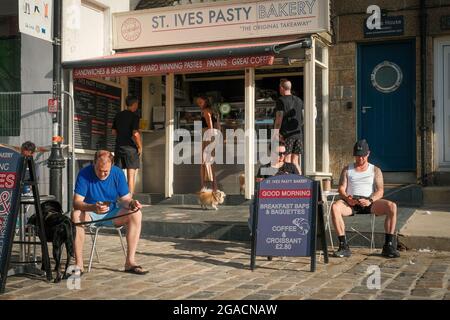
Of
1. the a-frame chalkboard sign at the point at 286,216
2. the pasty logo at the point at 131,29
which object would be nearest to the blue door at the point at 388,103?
the pasty logo at the point at 131,29

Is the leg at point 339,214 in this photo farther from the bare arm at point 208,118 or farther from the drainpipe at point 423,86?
the bare arm at point 208,118

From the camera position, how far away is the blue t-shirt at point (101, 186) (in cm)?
622

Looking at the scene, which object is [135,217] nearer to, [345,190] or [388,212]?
[345,190]

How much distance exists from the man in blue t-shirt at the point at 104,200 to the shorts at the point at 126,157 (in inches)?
149

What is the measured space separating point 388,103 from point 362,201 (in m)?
4.20

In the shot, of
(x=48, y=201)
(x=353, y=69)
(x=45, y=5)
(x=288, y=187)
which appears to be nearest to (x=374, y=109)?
(x=353, y=69)

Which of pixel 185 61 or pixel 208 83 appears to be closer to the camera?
pixel 185 61

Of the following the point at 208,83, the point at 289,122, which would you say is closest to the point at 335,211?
the point at 289,122

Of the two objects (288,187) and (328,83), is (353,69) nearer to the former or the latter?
(328,83)

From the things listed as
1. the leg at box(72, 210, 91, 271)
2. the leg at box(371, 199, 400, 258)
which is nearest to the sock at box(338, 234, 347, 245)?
the leg at box(371, 199, 400, 258)

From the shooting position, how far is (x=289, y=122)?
899 centimetres

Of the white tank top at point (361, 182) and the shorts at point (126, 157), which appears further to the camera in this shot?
the shorts at point (126, 157)

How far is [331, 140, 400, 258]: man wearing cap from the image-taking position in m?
6.89
